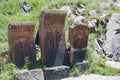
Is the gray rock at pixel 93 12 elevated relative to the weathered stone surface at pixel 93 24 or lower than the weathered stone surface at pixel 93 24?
elevated

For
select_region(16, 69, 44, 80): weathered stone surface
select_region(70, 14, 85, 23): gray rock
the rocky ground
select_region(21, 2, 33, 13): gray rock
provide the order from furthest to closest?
1. select_region(21, 2, 33, 13): gray rock
2. select_region(70, 14, 85, 23): gray rock
3. the rocky ground
4. select_region(16, 69, 44, 80): weathered stone surface

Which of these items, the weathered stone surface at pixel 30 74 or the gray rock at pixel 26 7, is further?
the gray rock at pixel 26 7

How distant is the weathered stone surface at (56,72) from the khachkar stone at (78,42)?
15.2 inches

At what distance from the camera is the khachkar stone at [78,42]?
8.40 m

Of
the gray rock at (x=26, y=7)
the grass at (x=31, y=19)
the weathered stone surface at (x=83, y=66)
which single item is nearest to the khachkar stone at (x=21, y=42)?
the grass at (x=31, y=19)

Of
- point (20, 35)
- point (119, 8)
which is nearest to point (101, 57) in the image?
point (20, 35)

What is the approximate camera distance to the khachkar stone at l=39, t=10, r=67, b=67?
8.07m

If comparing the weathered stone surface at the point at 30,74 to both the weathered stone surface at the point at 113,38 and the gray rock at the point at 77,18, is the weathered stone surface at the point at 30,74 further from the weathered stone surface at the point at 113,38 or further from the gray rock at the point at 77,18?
the gray rock at the point at 77,18

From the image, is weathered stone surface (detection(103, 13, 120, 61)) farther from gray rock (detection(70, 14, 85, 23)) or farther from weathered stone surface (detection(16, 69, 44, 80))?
weathered stone surface (detection(16, 69, 44, 80))

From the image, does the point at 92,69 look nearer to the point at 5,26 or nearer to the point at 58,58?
the point at 58,58

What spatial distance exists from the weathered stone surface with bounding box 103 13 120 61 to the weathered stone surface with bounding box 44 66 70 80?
1.79 m

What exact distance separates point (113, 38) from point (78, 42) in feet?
6.09

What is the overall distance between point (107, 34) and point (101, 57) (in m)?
1.18

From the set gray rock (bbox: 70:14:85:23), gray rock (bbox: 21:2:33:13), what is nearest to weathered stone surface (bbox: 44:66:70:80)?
gray rock (bbox: 70:14:85:23)
